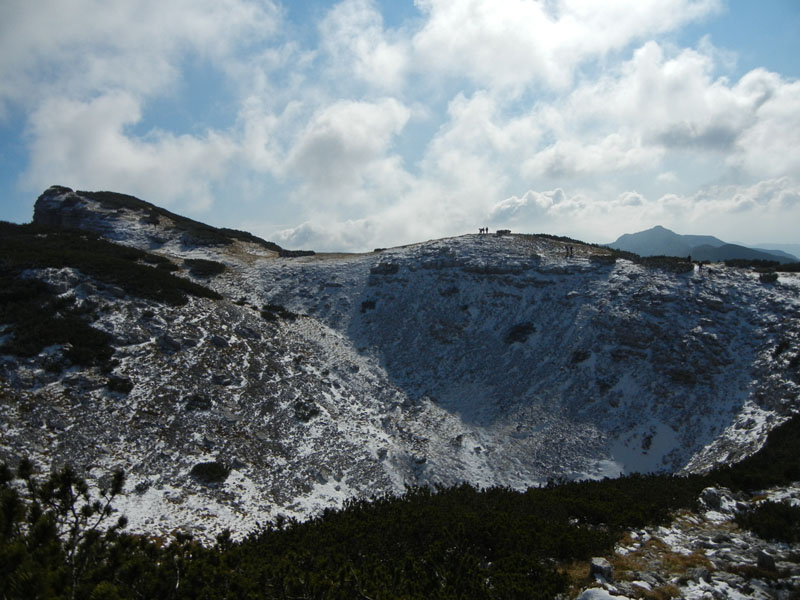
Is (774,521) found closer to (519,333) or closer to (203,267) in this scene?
(519,333)

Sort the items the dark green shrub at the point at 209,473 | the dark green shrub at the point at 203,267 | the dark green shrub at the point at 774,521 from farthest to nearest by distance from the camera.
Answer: the dark green shrub at the point at 203,267 < the dark green shrub at the point at 209,473 < the dark green shrub at the point at 774,521

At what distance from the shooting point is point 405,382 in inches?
1470

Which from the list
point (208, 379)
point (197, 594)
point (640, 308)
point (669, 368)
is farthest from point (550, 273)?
point (197, 594)

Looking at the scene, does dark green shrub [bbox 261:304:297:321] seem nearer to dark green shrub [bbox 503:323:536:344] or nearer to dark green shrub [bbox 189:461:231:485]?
dark green shrub [bbox 189:461:231:485]

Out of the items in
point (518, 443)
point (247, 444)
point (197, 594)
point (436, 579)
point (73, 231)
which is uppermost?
point (73, 231)

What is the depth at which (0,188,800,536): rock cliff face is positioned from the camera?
2283 cm

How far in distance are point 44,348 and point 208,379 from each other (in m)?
8.82

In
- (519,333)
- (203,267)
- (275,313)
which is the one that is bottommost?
(519,333)

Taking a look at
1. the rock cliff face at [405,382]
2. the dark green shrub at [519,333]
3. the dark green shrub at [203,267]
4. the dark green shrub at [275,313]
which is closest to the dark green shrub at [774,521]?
the rock cliff face at [405,382]

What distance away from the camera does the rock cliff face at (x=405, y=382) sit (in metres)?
22.8

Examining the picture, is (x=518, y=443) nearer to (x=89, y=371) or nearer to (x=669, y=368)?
(x=669, y=368)

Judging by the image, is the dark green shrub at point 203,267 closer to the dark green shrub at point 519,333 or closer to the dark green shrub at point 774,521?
the dark green shrub at point 519,333

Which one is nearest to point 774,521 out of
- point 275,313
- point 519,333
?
point 519,333

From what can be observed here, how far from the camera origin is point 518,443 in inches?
1223
